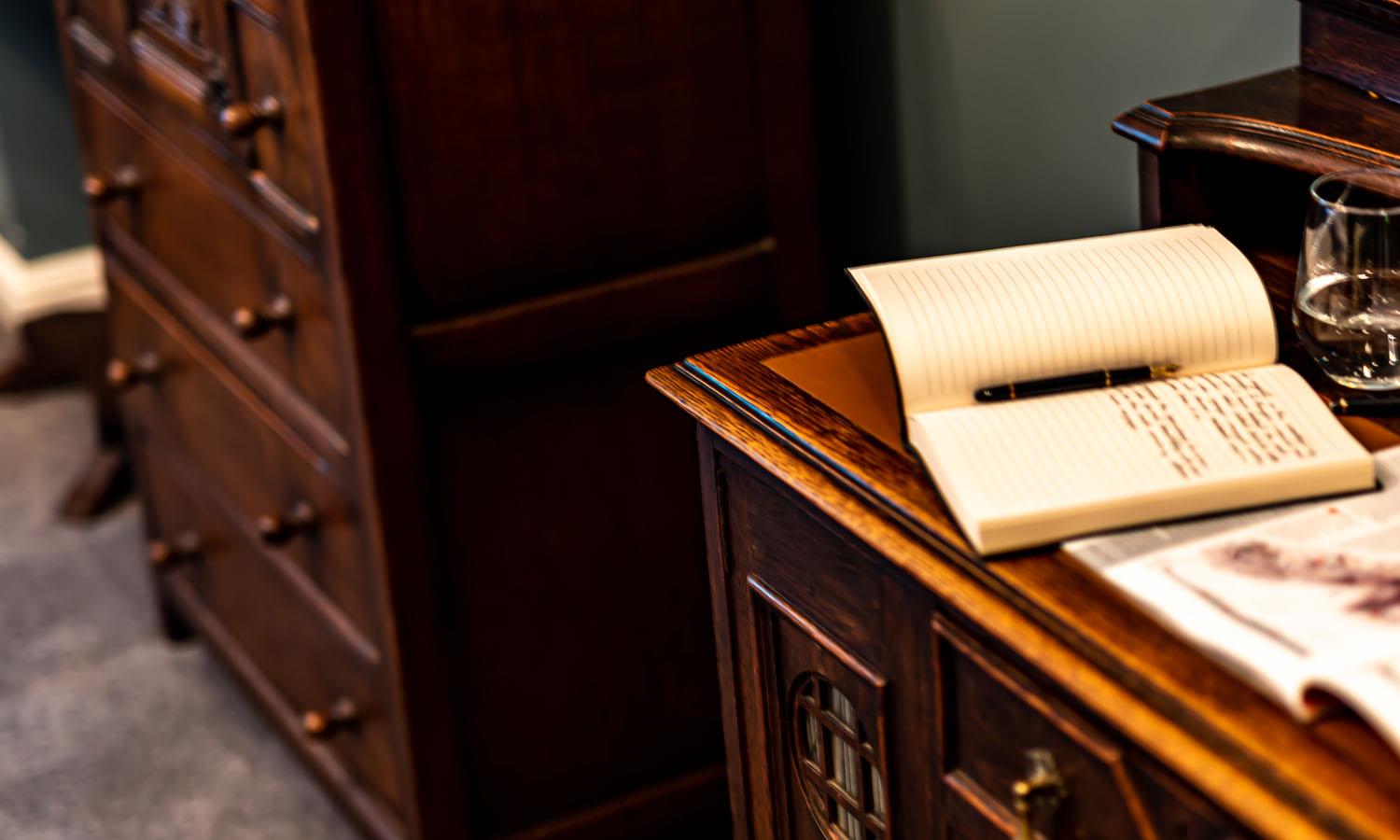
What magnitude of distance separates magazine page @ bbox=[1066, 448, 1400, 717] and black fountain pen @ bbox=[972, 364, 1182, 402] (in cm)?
11

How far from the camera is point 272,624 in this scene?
1.98 meters

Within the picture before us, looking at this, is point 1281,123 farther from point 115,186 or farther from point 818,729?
point 115,186

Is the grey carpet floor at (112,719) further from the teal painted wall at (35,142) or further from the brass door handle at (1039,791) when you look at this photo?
the brass door handle at (1039,791)

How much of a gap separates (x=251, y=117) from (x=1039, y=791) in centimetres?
100

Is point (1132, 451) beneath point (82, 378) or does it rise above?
above

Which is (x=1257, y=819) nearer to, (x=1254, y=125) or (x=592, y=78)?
(x=1254, y=125)

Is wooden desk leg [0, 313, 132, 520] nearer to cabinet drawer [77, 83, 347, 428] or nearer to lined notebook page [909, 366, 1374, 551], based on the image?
cabinet drawer [77, 83, 347, 428]

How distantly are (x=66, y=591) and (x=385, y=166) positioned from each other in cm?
131

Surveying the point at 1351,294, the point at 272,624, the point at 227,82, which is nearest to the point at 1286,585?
the point at 1351,294

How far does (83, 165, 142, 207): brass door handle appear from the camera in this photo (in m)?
1.94

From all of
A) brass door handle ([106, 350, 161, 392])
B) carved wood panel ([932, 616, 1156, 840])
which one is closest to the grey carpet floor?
brass door handle ([106, 350, 161, 392])

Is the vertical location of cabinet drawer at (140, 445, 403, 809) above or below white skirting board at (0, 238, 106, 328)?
below

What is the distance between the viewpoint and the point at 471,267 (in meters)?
1.50

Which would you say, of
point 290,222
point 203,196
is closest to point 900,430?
point 290,222
